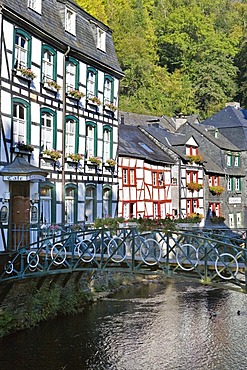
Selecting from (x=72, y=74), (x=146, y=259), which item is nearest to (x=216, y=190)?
(x=72, y=74)

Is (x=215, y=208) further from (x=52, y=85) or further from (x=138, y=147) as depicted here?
(x=52, y=85)

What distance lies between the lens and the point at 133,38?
5125 centimetres

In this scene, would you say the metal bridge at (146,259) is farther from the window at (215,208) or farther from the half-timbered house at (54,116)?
the window at (215,208)

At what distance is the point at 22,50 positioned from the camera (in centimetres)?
1603

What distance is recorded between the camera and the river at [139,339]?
1346 centimetres

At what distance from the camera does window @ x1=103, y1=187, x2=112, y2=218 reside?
2143 centimetres

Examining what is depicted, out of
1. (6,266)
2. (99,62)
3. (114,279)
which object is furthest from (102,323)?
(99,62)

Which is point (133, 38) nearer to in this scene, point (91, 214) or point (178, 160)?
point (178, 160)

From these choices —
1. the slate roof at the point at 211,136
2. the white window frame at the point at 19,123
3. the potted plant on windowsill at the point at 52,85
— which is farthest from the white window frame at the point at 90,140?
the slate roof at the point at 211,136

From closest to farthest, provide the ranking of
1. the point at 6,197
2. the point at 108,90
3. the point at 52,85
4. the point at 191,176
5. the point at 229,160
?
the point at 6,197 → the point at 52,85 → the point at 108,90 → the point at 191,176 → the point at 229,160

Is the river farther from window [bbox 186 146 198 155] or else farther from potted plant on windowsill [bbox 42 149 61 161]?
window [bbox 186 146 198 155]

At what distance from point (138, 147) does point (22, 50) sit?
13.0m

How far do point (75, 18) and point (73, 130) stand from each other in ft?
14.8

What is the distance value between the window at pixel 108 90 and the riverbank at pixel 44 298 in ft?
24.1
